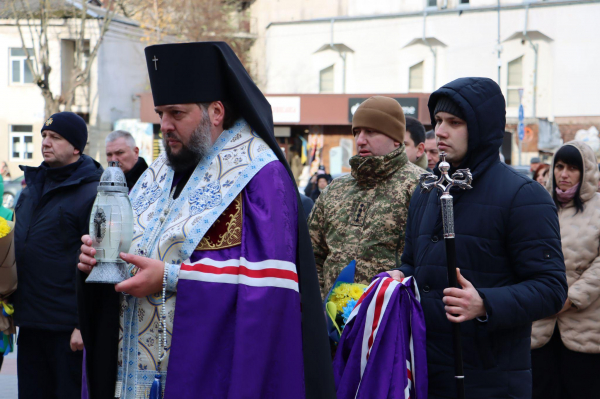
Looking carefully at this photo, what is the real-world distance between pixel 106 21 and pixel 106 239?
29.1 m

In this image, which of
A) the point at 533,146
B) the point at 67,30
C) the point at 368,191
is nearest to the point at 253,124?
the point at 368,191

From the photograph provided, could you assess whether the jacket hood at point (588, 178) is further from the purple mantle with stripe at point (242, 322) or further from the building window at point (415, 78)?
the building window at point (415, 78)

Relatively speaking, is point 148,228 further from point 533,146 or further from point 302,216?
point 533,146

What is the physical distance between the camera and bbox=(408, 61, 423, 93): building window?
1240 inches

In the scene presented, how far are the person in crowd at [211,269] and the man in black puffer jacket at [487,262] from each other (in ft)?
1.73

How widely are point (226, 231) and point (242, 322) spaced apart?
36 centimetres

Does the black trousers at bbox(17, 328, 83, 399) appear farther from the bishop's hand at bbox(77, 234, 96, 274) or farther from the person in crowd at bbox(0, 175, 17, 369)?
the bishop's hand at bbox(77, 234, 96, 274)

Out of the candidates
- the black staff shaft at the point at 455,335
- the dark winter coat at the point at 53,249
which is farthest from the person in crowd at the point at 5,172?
the black staff shaft at the point at 455,335

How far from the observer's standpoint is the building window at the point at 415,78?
3148 centimetres

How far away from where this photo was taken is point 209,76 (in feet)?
9.46

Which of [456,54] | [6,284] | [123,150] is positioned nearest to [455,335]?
[6,284]

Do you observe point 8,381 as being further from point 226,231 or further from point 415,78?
point 415,78

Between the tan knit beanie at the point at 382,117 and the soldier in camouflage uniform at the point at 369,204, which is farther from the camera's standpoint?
the tan knit beanie at the point at 382,117

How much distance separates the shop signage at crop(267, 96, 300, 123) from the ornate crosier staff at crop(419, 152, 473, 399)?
28.3m
